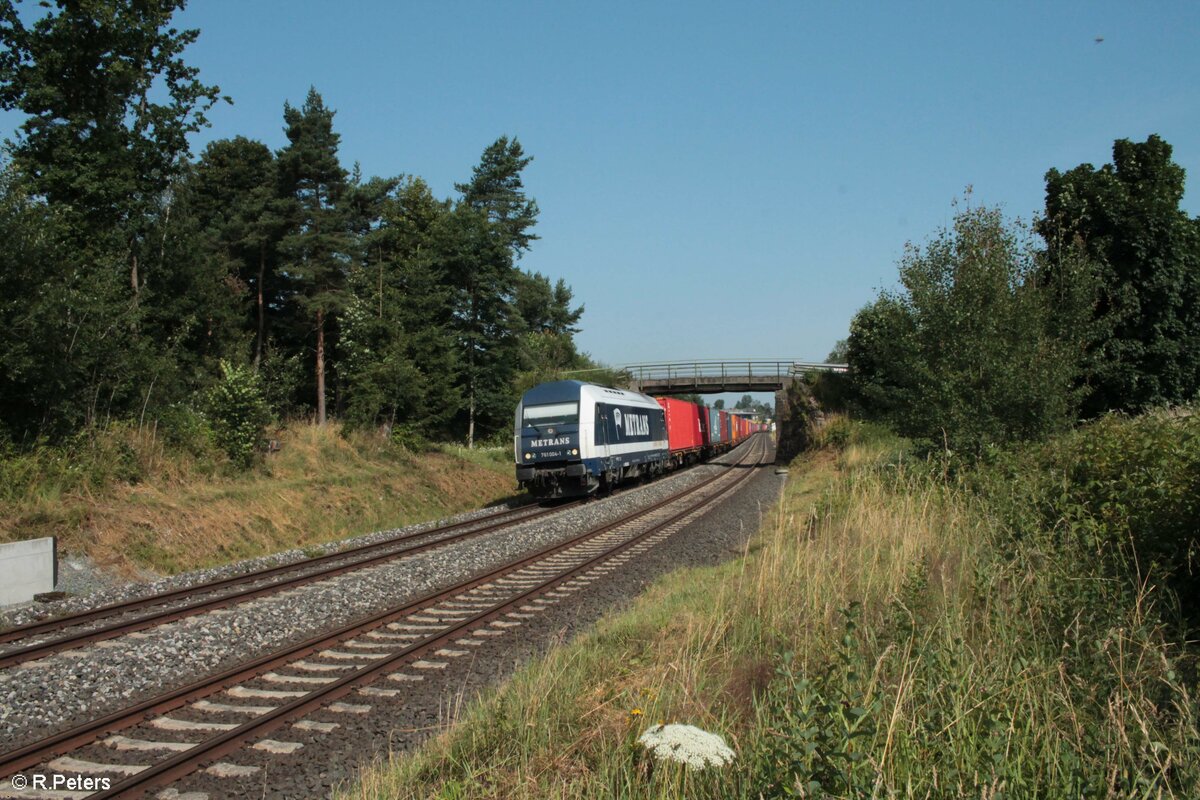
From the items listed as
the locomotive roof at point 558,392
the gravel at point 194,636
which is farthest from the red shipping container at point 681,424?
the gravel at point 194,636

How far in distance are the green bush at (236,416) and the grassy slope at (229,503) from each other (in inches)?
25.1

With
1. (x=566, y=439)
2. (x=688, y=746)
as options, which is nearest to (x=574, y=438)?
(x=566, y=439)

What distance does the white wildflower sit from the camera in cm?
309

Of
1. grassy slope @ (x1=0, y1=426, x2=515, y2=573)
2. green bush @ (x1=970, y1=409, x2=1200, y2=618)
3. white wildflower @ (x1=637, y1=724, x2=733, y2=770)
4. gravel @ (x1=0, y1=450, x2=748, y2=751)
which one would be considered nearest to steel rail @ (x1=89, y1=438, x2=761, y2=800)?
gravel @ (x1=0, y1=450, x2=748, y2=751)

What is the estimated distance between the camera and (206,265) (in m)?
32.4

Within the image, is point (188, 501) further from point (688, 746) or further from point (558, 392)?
point (688, 746)

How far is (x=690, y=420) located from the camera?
129 feet

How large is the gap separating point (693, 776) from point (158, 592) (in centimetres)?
982

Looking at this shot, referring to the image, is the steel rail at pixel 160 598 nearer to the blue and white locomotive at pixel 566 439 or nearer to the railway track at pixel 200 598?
the railway track at pixel 200 598

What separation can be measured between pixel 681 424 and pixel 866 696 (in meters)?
33.3

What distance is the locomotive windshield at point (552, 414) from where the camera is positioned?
21.5 metres

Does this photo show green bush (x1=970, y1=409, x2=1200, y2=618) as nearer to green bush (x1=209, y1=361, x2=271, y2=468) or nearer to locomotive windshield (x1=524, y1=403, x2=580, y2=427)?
locomotive windshield (x1=524, y1=403, x2=580, y2=427)

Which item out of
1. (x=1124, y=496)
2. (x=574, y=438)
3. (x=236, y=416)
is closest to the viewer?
(x=1124, y=496)

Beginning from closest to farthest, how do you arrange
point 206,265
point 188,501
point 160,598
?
point 160,598, point 188,501, point 206,265
